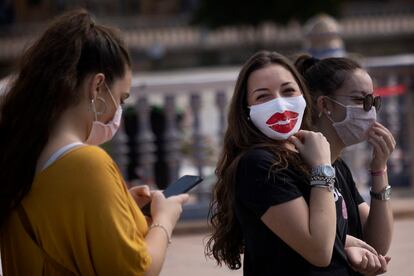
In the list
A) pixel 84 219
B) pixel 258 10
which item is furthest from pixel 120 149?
pixel 258 10

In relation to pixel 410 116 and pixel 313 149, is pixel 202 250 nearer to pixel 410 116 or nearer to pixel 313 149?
pixel 410 116

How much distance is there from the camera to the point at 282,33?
42.6 m

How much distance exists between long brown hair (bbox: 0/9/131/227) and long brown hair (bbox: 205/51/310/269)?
21.9 inches

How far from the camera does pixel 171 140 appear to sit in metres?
8.55

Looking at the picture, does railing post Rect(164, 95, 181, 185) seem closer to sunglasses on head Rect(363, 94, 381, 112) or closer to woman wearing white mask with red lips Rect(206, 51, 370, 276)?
sunglasses on head Rect(363, 94, 381, 112)

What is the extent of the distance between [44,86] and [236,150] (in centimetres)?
76

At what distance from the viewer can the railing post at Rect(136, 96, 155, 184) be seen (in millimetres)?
8391

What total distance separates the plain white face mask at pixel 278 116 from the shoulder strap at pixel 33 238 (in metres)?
0.87

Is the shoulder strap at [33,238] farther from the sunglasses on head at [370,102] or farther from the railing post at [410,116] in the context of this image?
the railing post at [410,116]

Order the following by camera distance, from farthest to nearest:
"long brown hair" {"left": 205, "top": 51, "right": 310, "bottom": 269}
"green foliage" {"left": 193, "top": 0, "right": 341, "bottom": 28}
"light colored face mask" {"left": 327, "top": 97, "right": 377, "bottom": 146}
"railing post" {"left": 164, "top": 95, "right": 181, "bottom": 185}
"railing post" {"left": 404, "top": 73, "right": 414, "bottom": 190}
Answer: "green foliage" {"left": 193, "top": 0, "right": 341, "bottom": 28} < "railing post" {"left": 404, "top": 73, "right": 414, "bottom": 190} < "railing post" {"left": 164, "top": 95, "right": 181, "bottom": 185} < "light colored face mask" {"left": 327, "top": 97, "right": 377, "bottom": 146} < "long brown hair" {"left": 205, "top": 51, "right": 310, "bottom": 269}

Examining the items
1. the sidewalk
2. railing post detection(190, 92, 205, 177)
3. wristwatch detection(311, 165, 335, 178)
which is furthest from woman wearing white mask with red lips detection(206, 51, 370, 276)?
railing post detection(190, 92, 205, 177)

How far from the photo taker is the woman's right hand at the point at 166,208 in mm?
2729

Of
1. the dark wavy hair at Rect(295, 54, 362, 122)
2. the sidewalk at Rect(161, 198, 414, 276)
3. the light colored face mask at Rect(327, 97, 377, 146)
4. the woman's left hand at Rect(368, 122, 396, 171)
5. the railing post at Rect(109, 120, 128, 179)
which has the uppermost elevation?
the dark wavy hair at Rect(295, 54, 362, 122)

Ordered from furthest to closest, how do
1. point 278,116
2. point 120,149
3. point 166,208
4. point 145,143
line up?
1. point 145,143
2. point 120,149
3. point 278,116
4. point 166,208
